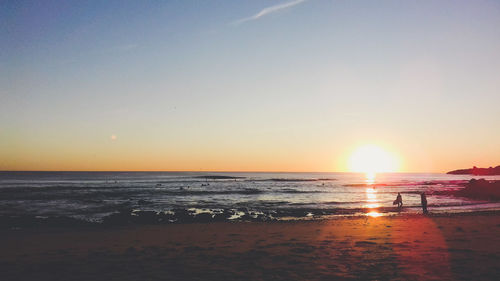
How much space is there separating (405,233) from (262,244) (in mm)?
7129

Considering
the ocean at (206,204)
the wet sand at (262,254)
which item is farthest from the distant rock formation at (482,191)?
the wet sand at (262,254)

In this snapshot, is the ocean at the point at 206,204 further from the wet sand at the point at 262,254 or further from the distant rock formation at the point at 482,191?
the wet sand at the point at 262,254

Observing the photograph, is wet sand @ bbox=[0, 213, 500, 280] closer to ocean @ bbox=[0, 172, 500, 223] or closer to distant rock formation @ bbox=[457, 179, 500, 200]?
ocean @ bbox=[0, 172, 500, 223]

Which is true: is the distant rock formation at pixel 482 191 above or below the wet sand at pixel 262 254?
below

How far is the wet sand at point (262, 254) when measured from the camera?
9.67 m

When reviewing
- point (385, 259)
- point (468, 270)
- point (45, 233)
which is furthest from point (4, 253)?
point (468, 270)

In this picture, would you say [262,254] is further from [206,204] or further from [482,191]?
[482,191]

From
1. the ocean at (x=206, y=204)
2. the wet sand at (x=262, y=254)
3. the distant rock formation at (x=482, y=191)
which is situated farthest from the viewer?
the distant rock formation at (x=482, y=191)

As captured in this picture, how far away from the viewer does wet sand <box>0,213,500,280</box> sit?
967cm

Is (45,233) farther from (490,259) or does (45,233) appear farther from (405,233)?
(490,259)

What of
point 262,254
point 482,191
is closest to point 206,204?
point 262,254

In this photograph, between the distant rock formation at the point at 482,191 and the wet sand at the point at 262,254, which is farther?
the distant rock formation at the point at 482,191

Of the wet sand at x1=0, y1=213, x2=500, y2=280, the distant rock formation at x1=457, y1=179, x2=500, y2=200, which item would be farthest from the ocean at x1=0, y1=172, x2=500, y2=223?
the wet sand at x1=0, y1=213, x2=500, y2=280

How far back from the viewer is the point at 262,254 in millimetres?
12352
